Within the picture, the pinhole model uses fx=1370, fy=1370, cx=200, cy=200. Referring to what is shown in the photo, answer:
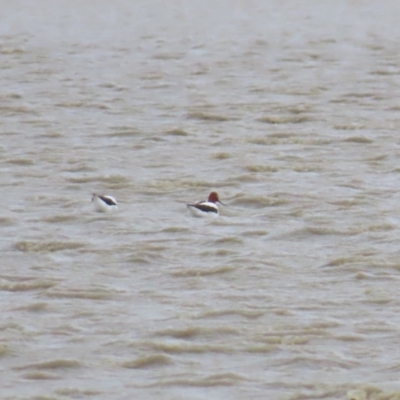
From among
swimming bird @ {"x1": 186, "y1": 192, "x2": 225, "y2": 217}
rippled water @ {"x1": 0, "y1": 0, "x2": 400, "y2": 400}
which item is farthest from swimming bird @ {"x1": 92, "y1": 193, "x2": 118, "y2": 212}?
swimming bird @ {"x1": 186, "y1": 192, "x2": 225, "y2": 217}

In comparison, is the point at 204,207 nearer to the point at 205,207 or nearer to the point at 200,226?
the point at 205,207

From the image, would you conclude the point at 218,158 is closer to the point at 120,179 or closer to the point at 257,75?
the point at 120,179

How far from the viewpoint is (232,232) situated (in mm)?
10430

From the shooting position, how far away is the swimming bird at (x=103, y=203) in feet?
35.6

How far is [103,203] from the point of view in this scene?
427 inches

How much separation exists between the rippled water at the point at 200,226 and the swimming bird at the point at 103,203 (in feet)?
0.32

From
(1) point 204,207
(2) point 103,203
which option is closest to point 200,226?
(1) point 204,207

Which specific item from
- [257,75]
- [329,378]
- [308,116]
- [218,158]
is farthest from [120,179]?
[257,75]

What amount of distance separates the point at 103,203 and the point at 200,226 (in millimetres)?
829

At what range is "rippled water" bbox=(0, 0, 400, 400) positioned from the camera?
7453 millimetres

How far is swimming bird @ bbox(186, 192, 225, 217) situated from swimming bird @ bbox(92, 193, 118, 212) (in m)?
0.61

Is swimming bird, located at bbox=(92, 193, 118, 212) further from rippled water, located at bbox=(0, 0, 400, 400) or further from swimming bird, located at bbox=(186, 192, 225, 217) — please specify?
swimming bird, located at bbox=(186, 192, 225, 217)

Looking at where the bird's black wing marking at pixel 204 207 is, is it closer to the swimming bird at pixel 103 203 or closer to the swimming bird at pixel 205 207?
the swimming bird at pixel 205 207

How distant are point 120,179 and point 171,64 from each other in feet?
27.0
